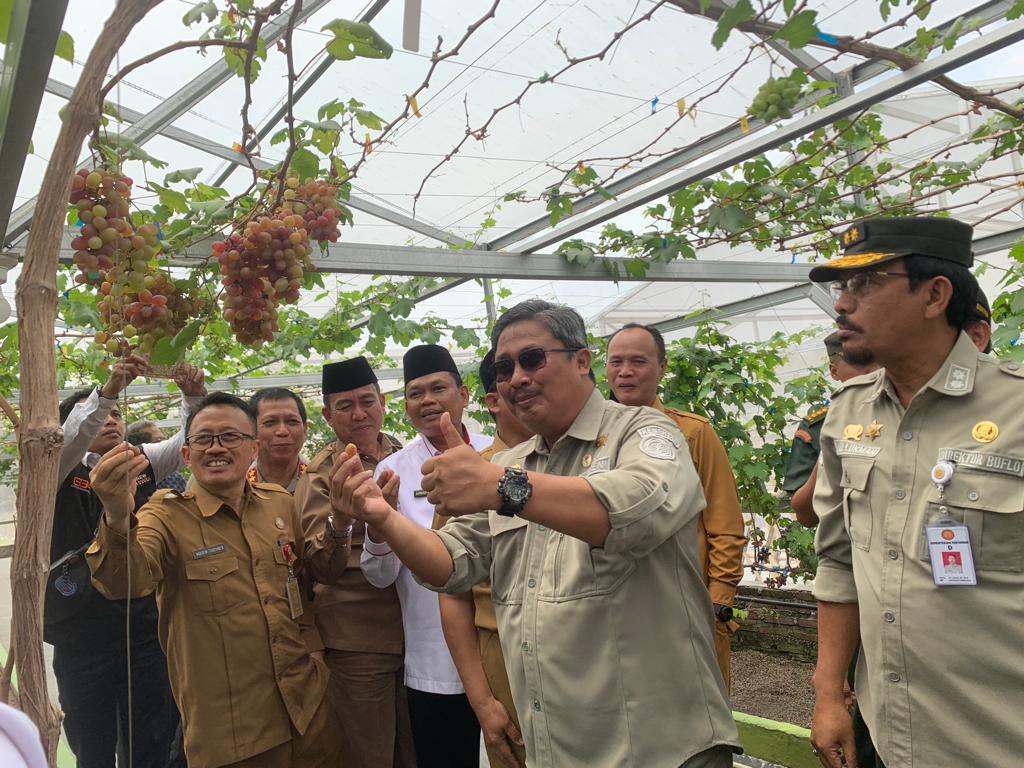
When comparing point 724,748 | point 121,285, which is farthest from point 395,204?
point 724,748

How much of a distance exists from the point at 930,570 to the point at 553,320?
3.21 ft

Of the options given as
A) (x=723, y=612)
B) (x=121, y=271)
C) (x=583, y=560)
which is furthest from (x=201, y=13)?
(x=723, y=612)

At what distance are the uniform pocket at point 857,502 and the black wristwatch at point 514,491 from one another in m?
0.83

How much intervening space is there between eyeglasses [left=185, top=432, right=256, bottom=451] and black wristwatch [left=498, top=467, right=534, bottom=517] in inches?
59.6

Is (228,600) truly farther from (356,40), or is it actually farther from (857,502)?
(857,502)

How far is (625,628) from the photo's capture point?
1626mm

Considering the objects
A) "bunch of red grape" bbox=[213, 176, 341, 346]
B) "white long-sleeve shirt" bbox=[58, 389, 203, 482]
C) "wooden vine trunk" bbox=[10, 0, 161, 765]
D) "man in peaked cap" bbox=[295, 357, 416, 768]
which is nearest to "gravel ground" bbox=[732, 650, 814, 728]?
"man in peaked cap" bbox=[295, 357, 416, 768]

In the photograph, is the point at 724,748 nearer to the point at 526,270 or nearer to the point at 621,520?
the point at 621,520

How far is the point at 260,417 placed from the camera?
3.43 meters

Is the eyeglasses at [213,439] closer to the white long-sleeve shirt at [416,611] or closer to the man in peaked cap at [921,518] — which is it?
the white long-sleeve shirt at [416,611]

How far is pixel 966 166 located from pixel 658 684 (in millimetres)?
3521

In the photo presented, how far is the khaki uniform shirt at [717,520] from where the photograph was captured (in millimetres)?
2697

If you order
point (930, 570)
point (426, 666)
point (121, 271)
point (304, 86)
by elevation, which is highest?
point (304, 86)

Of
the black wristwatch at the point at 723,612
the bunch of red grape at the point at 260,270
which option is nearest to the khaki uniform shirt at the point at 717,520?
the black wristwatch at the point at 723,612
